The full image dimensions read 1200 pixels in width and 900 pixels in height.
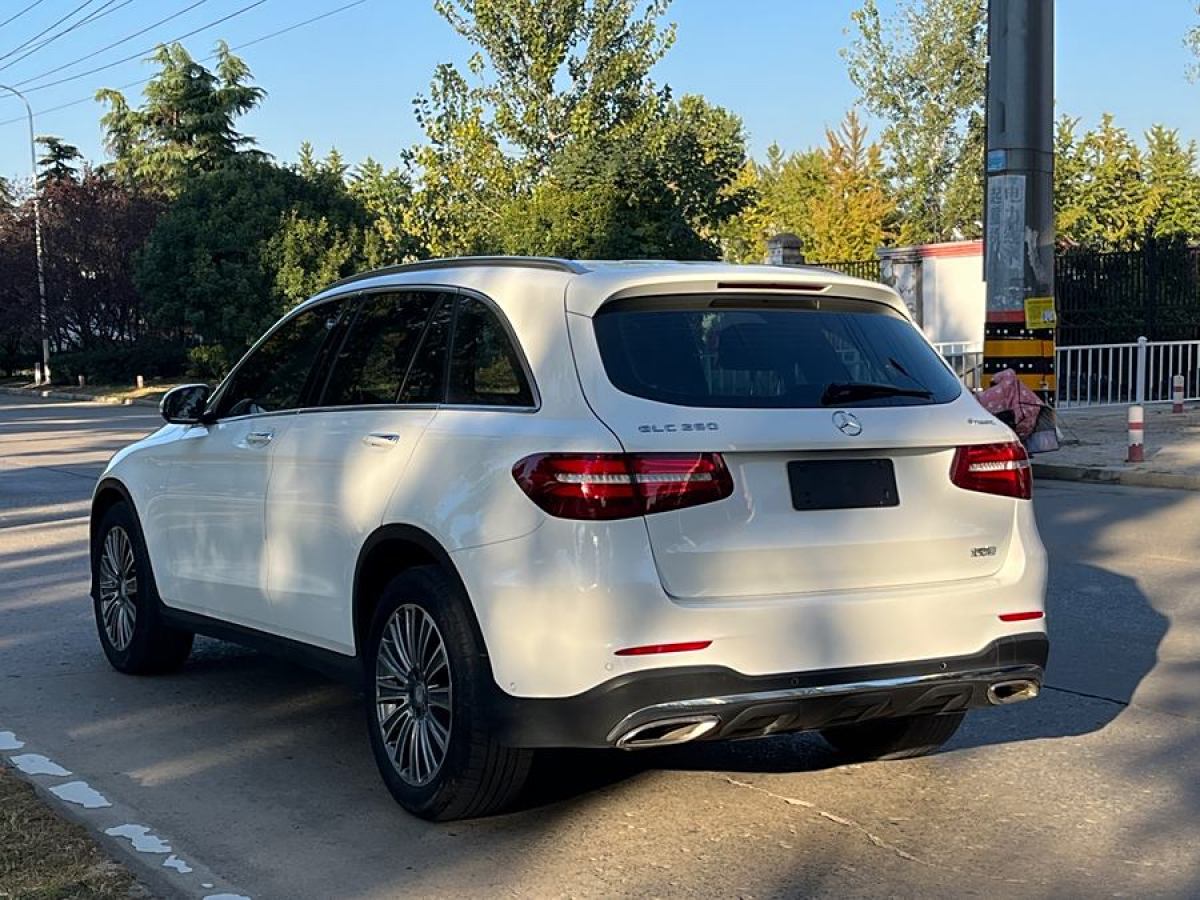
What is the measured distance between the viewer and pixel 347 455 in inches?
203

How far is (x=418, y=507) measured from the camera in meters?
4.62

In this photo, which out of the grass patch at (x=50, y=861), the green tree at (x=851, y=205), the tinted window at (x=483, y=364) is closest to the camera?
the grass patch at (x=50, y=861)

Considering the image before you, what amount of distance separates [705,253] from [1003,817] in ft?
88.4

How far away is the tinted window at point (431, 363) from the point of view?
494 centimetres

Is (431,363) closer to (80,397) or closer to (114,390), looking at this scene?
(80,397)

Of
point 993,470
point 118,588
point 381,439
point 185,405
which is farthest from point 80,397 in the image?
point 993,470

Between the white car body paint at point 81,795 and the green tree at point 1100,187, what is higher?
the green tree at point 1100,187

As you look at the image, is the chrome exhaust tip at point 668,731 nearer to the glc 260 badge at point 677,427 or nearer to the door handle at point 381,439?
the glc 260 badge at point 677,427

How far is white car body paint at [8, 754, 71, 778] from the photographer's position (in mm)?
5246

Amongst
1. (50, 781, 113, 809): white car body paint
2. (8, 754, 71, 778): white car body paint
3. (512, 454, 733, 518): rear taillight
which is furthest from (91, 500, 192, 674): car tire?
(512, 454, 733, 518): rear taillight

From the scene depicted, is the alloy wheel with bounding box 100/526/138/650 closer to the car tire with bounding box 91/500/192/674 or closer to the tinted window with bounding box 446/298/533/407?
the car tire with bounding box 91/500/192/674

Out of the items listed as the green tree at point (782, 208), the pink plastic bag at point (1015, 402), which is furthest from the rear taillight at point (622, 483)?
the green tree at point (782, 208)

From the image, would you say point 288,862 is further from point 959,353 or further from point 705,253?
point 705,253

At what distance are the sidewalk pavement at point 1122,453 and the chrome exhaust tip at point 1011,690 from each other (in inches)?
392
